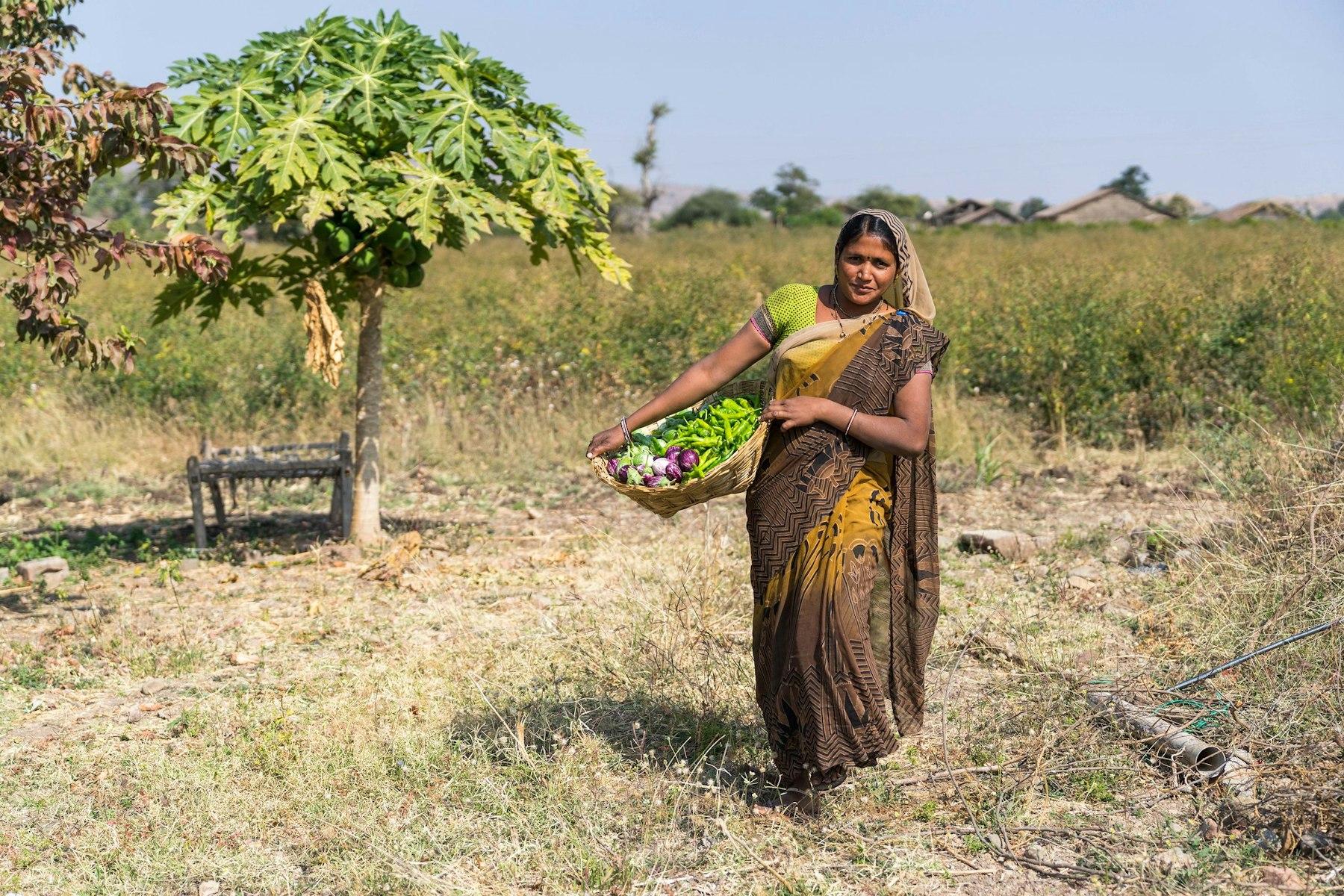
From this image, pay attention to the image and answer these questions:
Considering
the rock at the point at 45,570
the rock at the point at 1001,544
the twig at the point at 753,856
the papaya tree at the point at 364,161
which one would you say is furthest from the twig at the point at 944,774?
the rock at the point at 45,570

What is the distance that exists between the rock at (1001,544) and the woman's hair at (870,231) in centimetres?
359

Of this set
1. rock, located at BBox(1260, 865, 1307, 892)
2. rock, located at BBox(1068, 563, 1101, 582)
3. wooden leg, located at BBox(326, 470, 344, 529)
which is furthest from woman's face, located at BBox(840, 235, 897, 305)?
wooden leg, located at BBox(326, 470, 344, 529)

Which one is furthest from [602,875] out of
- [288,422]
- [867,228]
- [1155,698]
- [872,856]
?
[288,422]

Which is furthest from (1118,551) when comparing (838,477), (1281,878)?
(838,477)

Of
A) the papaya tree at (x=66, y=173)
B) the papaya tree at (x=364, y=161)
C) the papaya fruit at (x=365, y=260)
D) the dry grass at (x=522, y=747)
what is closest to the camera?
the dry grass at (x=522, y=747)

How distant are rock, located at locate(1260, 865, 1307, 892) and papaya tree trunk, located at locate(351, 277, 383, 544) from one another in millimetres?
4837

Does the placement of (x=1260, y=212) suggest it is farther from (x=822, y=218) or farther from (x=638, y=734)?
(x=638, y=734)

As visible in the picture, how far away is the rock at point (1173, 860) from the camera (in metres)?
3.27

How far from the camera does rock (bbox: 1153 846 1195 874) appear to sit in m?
3.27

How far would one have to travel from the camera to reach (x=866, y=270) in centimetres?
333

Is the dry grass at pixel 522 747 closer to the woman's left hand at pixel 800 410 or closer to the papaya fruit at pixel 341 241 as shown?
the woman's left hand at pixel 800 410

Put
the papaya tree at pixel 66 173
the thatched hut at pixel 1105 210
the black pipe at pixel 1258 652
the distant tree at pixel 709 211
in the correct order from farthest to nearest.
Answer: the distant tree at pixel 709 211 < the thatched hut at pixel 1105 210 < the papaya tree at pixel 66 173 < the black pipe at pixel 1258 652

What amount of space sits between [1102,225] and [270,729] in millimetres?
31070

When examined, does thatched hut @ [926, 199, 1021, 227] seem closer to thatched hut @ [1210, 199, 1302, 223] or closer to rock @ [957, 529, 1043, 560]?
thatched hut @ [1210, 199, 1302, 223]
